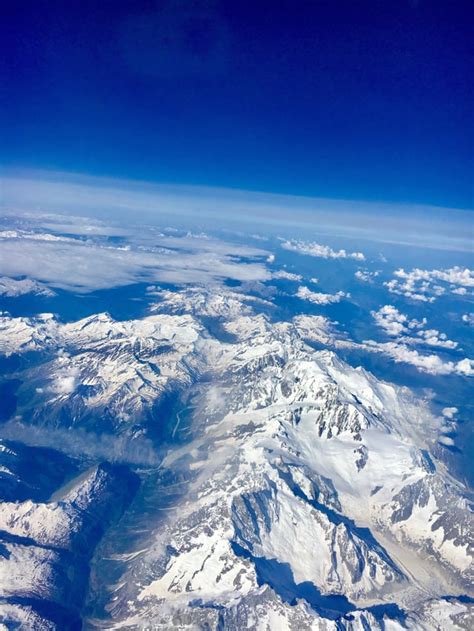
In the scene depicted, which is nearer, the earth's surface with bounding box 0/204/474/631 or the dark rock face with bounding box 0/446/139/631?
the earth's surface with bounding box 0/204/474/631

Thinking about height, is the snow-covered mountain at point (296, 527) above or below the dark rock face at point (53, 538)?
above

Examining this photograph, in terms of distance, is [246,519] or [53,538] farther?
[53,538]

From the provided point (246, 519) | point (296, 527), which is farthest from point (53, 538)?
point (296, 527)

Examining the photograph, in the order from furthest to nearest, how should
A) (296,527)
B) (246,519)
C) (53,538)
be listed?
(53,538), (296,527), (246,519)

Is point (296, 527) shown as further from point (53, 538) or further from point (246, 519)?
point (53, 538)

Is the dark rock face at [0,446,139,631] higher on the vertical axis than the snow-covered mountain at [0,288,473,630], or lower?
lower

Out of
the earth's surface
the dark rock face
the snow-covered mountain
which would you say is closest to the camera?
the snow-covered mountain

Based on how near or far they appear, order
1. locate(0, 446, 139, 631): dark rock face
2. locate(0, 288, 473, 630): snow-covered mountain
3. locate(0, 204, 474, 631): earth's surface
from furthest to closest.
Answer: locate(0, 446, 139, 631): dark rock face < locate(0, 204, 474, 631): earth's surface < locate(0, 288, 473, 630): snow-covered mountain

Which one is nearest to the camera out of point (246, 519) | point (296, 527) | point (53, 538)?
point (246, 519)

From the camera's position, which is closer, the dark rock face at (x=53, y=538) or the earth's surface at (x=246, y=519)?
the earth's surface at (x=246, y=519)

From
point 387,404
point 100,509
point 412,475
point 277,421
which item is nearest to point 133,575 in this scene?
point 100,509

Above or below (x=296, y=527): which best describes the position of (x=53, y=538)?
below

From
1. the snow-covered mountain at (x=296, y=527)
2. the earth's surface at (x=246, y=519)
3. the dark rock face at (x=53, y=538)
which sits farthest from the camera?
the dark rock face at (x=53, y=538)

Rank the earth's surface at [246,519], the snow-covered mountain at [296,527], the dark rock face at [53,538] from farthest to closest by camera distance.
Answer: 1. the dark rock face at [53,538]
2. the earth's surface at [246,519]
3. the snow-covered mountain at [296,527]
